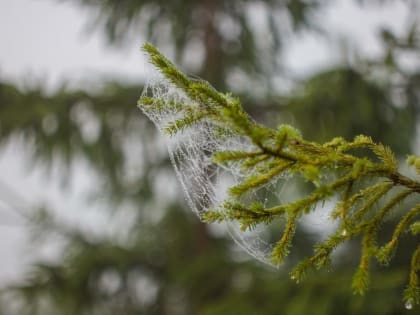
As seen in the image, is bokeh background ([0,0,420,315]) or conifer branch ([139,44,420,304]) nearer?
conifer branch ([139,44,420,304])

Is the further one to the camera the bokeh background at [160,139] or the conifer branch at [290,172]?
the bokeh background at [160,139]

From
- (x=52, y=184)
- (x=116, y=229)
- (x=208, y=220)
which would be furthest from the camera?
(x=116, y=229)

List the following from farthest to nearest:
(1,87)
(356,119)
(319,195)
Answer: (1,87), (356,119), (319,195)

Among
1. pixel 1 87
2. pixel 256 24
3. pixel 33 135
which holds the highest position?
pixel 256 24

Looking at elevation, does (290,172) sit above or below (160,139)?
above

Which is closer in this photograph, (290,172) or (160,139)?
(290,172)

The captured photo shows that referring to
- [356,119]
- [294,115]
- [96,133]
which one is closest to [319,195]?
[356,119]

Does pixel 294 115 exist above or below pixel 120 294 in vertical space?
above

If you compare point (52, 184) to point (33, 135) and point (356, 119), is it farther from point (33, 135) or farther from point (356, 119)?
point (356, 119)
